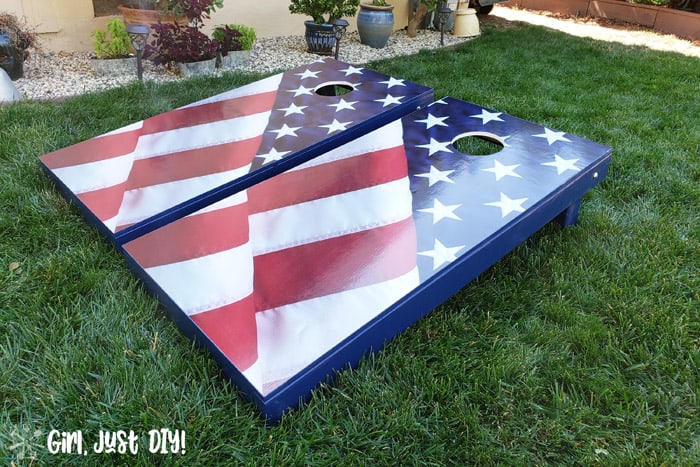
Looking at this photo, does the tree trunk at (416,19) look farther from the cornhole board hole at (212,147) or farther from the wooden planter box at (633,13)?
the cornhole board hole at (212,147)

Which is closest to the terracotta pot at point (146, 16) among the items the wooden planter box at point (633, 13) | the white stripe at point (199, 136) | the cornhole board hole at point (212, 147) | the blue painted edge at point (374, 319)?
the cornhole board hole at point (212, 147)

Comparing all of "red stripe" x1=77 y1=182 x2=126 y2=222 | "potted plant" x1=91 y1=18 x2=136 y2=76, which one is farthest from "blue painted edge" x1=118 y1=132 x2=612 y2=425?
"potted plant" x1=91 y1=18 x2=136 y2=76

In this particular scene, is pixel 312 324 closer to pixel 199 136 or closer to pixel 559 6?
pixel 199 136

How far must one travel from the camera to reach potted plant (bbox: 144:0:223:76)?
4.13 m

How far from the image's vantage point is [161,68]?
14.4ft

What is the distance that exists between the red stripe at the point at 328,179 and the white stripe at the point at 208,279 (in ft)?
0.95

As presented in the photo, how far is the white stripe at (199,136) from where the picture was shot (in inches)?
88.4

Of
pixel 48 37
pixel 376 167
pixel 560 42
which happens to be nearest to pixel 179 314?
pixel 376 167

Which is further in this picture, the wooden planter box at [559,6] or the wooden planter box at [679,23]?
the wooden planter box at [559,6]

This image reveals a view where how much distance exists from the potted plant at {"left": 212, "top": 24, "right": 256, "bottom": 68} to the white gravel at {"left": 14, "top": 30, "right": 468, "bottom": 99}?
0.11 m

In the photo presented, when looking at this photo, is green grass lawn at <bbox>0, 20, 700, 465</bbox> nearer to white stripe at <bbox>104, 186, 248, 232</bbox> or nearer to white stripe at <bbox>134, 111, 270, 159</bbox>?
white stripe at <bbox>104, 186, 248, 232</bbox>

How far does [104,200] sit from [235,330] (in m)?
0.95

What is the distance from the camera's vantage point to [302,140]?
2252 mm

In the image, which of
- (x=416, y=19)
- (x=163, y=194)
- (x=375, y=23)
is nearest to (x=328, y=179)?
(x=163, y=194)
